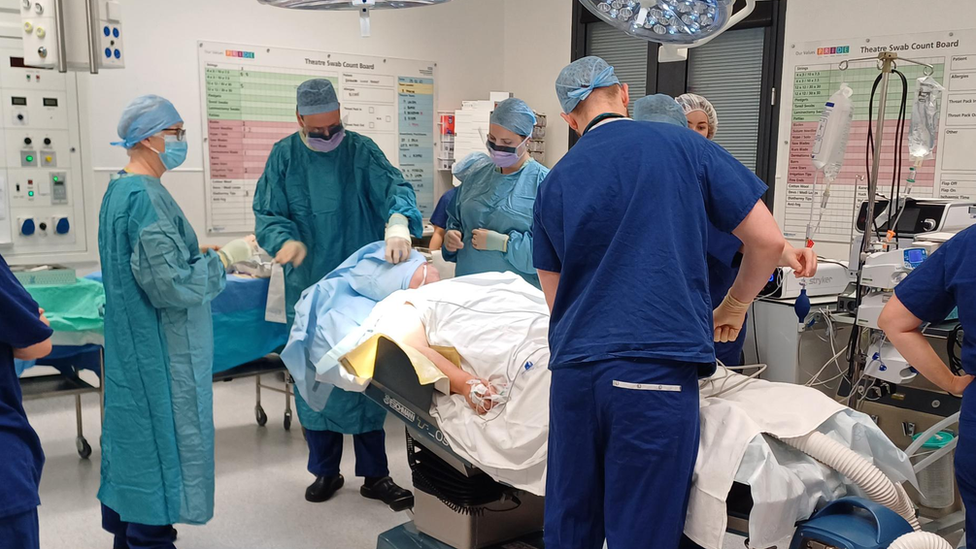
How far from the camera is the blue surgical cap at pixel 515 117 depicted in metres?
3.15

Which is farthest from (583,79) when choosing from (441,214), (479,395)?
(441,214)

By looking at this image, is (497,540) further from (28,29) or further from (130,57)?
(130,57)

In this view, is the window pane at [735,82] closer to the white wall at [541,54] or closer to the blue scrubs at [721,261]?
the white wall at [541,54]

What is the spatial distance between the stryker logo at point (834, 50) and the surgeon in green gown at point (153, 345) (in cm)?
357

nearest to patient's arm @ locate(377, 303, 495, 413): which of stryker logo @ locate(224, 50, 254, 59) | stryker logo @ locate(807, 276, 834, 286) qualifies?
stryker logo @ locate(807, 276, 834, 286)

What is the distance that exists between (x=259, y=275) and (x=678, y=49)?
2.25 m

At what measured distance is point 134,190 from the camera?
2.38m

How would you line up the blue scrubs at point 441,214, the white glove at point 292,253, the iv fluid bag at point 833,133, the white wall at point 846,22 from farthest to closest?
the white wall at point 846,22
the blue scrubs at point 441,214
the iv fluid bag at point 833,133
the white glove at point 292,253

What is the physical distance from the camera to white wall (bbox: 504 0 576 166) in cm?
577

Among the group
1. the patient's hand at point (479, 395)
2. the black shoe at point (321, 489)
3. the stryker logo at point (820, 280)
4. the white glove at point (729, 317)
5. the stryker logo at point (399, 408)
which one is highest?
the white glove at point (729, 317)

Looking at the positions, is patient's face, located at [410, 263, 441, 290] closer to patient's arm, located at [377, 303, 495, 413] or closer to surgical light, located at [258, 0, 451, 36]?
patient's arm, located at [377, 303, 495, 413]

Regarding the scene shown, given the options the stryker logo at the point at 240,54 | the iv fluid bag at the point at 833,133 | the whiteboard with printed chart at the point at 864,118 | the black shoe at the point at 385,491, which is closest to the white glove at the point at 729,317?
the black shoe at the point at 385,491

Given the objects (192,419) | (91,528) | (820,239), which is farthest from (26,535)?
(820,239)

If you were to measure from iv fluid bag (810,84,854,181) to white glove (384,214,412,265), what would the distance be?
1.89m
